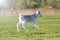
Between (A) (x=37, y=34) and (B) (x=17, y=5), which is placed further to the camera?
(B) (x=17, y=5)

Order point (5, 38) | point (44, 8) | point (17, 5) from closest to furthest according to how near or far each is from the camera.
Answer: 1. point (5, 38)
2. point (44, 8)
3. point (17, 5)

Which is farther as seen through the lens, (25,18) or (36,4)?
(36,4)

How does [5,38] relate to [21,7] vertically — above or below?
above

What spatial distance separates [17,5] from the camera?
25500 millimetres

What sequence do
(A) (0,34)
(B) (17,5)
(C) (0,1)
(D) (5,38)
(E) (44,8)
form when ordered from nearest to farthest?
(D) (5,38)
(A) (0,34)
(E) (44,8)
(B) (17,5)
(C) (0,1)

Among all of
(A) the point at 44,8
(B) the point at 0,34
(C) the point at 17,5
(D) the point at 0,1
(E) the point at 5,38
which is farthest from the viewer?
(D) the point at 0,1

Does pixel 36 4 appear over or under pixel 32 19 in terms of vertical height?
under

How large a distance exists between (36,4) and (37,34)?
14040mm

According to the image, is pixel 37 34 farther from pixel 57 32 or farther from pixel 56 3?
pixel 56 3

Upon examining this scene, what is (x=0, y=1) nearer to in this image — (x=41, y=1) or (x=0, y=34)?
(x=41, y=1)

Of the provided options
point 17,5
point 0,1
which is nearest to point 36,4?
point 17,5

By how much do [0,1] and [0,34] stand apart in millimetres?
19222

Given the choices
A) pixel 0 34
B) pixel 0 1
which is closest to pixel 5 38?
pixel 0 34

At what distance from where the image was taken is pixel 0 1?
1163 inches
